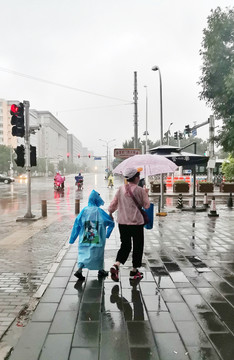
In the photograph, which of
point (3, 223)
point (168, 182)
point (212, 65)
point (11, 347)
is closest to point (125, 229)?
point (11, 347)

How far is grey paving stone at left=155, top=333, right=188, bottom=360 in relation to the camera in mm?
2926

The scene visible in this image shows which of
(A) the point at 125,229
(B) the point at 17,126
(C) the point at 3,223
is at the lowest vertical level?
(C) the point at 3,223

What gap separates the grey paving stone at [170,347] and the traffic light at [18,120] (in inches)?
391

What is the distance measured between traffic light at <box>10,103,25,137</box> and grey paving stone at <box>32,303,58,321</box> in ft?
28.6

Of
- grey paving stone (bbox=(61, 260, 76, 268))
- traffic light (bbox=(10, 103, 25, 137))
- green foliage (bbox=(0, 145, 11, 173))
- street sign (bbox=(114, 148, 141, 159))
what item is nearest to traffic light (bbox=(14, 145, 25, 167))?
traffic light (bbox=(10, 103, 25, 137))

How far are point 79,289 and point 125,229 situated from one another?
3.76 feet

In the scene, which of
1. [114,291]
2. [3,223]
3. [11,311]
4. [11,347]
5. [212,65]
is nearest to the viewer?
[11,347]

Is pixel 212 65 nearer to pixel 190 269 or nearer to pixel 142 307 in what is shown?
pixel 190 269

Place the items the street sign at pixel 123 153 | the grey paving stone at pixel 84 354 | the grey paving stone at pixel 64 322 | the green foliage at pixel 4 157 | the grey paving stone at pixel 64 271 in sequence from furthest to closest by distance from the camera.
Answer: the green foliage at pixel 4 157, the street sign at pixel 123 153, the grey paving stone at pixel 64 271, the grey paving stone at pixel 64 322, the grey paving stone at pixel 84 354

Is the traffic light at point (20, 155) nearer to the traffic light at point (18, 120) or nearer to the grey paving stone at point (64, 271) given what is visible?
the traffic light at point (18, 120)

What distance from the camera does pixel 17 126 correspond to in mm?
11656

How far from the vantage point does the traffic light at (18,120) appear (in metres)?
11.5

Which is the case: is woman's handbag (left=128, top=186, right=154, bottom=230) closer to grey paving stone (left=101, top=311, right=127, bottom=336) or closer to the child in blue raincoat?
the child in blue raincoat

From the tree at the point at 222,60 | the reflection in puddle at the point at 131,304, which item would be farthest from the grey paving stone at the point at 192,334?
the tree at the point at 222,60
